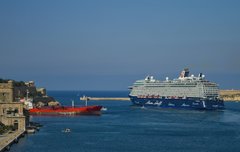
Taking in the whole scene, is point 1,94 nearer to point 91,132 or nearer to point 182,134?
point 91,132

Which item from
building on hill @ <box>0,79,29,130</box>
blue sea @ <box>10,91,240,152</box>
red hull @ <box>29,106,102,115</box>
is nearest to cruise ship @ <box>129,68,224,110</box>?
red hull @ <box>29,106,102,115</box>

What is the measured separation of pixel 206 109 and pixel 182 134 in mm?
52284

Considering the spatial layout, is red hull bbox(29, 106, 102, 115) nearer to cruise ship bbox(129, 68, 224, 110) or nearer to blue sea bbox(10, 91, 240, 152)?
cruise ship bbox(129, 68, 224, 110)

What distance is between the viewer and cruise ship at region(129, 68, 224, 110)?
122312 millimetres

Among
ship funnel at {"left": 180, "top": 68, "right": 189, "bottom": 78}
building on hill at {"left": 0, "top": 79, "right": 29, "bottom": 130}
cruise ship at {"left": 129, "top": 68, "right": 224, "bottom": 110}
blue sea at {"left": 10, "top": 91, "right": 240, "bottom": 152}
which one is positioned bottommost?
blue sea at {"left": 10, "top": 91, "right": 240, "bottom": 152}

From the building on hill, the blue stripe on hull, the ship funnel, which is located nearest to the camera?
the building on hill

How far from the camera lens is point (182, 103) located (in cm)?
12769

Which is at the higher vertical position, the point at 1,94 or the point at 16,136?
the point at 1,94

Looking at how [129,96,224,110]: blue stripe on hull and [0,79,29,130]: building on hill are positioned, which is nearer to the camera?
[0,79,29,130]: building on hill

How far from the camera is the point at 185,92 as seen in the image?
129 meters

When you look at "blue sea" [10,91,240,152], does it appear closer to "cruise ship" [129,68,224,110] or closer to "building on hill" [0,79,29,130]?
"building on hill" [0,79,29,130]

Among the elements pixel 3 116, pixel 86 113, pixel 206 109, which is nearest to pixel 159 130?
pixel 3 116

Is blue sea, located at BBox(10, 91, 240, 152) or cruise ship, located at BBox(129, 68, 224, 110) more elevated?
cruise ship, located at BBox(129, 68, 224, 110)

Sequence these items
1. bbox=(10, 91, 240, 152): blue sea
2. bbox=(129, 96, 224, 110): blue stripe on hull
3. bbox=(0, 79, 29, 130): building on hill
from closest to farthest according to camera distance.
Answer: bbox=(10, 91, 240, 152): blue sea → bbox=(0, 79, 29, 130): building on hill → bbox=(129, 96, 224, 110): blue stripe on hull
